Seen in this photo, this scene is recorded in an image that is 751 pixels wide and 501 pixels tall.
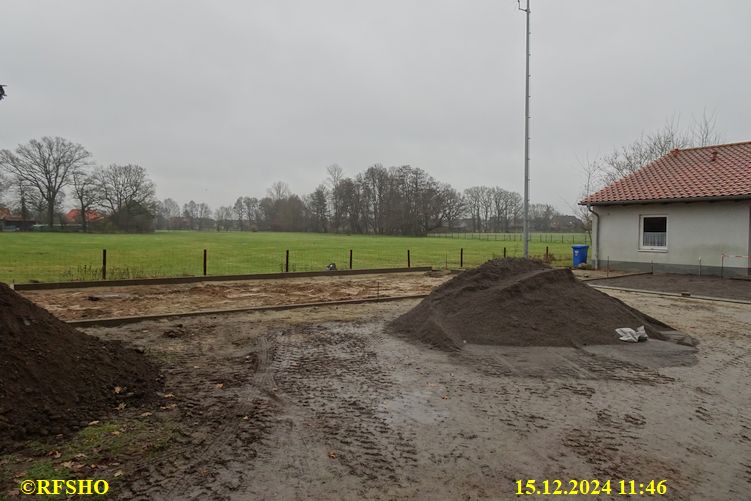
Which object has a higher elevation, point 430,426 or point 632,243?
point 632,243

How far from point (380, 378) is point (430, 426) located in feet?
5.04

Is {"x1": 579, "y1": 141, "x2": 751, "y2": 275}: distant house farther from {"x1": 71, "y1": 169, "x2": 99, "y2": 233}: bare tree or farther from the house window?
{"x1": 71, "y1": 169, "x2": 99, "y2": 233}: bare tree

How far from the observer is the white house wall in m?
16.5

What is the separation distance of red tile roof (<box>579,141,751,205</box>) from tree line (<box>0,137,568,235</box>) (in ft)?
253

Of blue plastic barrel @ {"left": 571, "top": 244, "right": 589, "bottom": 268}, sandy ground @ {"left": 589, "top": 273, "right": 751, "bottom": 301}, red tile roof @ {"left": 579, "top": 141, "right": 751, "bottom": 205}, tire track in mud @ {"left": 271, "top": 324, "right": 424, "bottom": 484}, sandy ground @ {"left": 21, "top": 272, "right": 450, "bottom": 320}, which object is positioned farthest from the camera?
blue plastic barrel @ {"left": 571, "top": 244, "right": 589, "bottom": 268}

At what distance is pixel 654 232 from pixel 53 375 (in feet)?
67.4

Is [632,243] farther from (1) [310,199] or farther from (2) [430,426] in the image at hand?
(1) [310,199]

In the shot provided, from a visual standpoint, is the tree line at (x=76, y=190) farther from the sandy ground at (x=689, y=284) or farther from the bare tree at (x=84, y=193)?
the sandy ground at (x=689, y=284)

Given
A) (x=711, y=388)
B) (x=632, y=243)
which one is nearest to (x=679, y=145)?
(x=632, y=243)

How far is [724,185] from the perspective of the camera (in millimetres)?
16953

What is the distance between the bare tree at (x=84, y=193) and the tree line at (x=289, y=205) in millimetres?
153

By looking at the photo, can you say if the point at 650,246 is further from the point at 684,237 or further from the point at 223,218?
the point at 223,218

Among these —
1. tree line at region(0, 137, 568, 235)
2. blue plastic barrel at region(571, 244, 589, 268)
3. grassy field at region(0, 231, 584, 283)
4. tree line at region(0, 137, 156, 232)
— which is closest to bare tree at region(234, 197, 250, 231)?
tree line at region(0, 137, 568, 235)

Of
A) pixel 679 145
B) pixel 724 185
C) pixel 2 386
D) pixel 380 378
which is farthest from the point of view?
pixel 679 145
